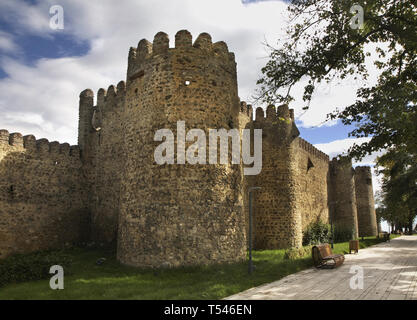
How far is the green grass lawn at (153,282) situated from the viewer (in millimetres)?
8922

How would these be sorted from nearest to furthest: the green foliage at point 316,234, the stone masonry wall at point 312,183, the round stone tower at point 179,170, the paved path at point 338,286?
the paved path at point 338,286
the round stone tower at point 179,170
the green foliage at point 316,234
the stone masonry wall at point 312,183

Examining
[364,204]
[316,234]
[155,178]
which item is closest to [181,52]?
[155,178]

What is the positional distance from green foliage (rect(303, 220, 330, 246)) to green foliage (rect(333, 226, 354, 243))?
9.01 ft

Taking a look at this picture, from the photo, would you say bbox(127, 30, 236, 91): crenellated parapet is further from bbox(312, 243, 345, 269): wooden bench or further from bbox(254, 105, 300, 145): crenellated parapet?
bbox(312, 243, 345, 269): wooden bench

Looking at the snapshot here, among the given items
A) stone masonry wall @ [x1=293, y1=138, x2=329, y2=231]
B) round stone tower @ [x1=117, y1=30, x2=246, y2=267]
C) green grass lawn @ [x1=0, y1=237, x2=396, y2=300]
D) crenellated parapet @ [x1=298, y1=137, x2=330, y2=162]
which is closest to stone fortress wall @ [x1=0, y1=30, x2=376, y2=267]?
round stone tower @ [x1=117, y1=30, x2=246, y2=267]

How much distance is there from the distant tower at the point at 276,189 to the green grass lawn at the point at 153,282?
5.03 m

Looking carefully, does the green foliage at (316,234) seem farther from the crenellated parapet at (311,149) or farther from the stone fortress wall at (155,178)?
the crenellated parapet at (311,149)

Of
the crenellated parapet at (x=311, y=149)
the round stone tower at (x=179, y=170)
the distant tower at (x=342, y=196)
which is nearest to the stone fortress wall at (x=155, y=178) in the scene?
the round stone tower at (x=179, y=170)

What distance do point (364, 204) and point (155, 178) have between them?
3316 centimetres

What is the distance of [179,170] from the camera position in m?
12.2

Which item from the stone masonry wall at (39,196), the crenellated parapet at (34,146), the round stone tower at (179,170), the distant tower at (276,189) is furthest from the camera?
the distant tower at (276,189)

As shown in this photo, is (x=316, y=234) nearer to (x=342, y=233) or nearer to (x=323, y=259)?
(x=342, y=233)

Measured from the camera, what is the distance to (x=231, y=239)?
12.5 metres
